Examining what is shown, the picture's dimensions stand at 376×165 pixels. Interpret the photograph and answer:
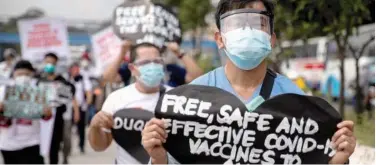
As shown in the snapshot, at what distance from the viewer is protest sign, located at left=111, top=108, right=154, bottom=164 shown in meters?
4.23

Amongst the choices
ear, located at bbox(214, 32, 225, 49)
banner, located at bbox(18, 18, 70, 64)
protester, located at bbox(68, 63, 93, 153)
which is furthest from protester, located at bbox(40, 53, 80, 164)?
ear, located at bbox(214, 32, 225, 49)

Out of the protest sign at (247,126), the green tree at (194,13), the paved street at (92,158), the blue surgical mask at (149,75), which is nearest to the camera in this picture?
the protest sign at (247,126)

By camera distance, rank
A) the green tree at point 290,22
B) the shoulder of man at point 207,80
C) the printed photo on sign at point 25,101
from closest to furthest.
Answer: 1. the shoulder of man at point 207,80
2. the printed photo on sign at point 25,101
3. the green tree at point 290,22

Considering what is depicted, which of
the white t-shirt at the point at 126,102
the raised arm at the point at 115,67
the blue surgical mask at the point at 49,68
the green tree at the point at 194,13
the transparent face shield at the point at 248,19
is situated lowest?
the white t-shirt at the point at 126,102

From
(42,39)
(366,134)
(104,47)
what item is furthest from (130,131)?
(104,47)

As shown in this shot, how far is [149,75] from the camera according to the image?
4484 millimetres

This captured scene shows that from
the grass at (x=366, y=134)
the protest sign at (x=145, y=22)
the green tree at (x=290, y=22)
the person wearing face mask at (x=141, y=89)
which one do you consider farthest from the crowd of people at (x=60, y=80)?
the grass at (x=366, y=134)

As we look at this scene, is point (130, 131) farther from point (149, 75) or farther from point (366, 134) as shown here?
point (366, 134)

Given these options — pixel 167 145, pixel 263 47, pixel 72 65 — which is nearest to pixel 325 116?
pixel 263 47

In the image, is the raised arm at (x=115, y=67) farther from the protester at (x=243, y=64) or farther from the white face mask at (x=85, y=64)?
the white face mask at (x=85, y=64)

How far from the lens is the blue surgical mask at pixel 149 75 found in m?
4.49

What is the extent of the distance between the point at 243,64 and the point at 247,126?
22 cm

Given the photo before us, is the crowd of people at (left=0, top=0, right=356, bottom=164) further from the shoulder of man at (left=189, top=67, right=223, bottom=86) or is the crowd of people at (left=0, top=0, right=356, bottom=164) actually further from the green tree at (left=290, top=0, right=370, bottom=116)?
the green tree at (left=290, top=0, right=370, bottom=116)

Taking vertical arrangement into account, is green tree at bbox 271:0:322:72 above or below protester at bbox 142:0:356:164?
above
